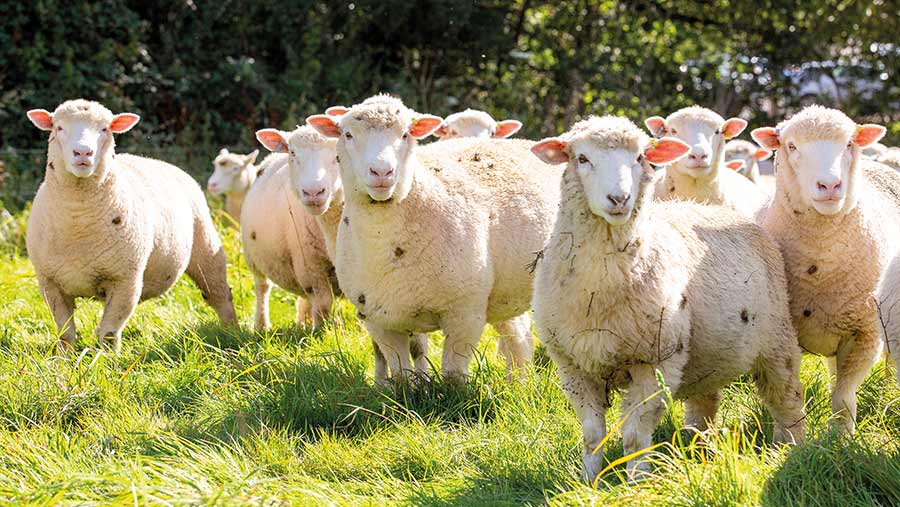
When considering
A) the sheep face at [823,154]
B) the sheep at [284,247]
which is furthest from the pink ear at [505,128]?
the sheep face at [823,154]

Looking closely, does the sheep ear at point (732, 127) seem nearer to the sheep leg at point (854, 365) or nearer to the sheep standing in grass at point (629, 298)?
the sheep leg at point (854, 365)

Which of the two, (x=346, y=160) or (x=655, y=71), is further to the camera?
(x=655, y=71)

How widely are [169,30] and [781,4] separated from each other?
24.8 ft

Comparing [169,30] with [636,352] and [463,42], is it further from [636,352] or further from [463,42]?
[636,352]

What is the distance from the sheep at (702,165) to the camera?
672 cm

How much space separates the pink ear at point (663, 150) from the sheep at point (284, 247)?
8.79 ft

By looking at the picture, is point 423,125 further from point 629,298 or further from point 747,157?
point 747,157

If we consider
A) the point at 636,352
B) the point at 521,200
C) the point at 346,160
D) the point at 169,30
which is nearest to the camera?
the point at 636,352

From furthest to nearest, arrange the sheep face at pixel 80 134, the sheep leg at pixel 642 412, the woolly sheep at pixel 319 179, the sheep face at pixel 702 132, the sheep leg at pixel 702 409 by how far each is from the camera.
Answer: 1. the sheep face at pixel 702 132
2. the woolly sheep at pixel 319 179
3. the sheep face at pixel 80 134
4. the sheep leg at pixel 702 409
5. the sheep leg at pixel 642 412

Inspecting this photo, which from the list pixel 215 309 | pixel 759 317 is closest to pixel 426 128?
pixel 759 317

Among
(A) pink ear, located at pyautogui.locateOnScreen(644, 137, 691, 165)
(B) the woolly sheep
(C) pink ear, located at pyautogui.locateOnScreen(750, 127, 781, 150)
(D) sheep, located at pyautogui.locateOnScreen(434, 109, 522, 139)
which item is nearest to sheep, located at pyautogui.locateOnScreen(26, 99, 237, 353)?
(B) the woolly sheep

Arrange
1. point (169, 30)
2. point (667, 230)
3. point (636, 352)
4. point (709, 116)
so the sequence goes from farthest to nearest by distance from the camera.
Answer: point (169, 30)
point (709, 116)
point (667, 230)
point (636, 352)

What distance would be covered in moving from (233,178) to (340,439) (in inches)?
231

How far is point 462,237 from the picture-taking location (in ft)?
18.1
